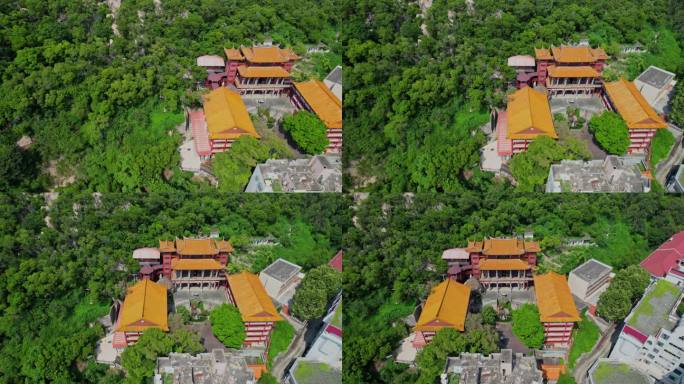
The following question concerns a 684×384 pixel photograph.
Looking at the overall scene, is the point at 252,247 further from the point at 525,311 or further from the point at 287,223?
the point at 525,311

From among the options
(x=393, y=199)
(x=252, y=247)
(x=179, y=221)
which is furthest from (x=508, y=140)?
(x=179, y=221)

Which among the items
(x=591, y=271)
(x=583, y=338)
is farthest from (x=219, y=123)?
(x=583, y=338)

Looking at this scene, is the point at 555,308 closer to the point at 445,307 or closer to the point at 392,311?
the point at 445,307

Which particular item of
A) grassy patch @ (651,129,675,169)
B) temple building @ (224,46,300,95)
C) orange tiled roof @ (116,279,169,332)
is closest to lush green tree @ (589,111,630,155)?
grassy patch @ (651,129,675,169)

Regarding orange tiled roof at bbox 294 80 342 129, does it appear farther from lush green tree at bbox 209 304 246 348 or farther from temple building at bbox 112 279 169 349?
temple building at bbox 112 279 169 349

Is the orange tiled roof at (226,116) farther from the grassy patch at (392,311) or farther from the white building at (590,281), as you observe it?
the white building at (590,281)

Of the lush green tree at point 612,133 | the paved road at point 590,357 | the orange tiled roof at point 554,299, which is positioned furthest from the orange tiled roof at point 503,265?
the lush green tree at point 612,133
